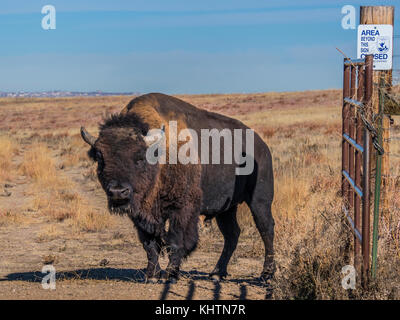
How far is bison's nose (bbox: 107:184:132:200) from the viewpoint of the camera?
6199 mm

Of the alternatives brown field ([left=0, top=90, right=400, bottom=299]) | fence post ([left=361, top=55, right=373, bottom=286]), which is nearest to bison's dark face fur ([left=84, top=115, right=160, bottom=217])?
brown field ([left=0, top=90, right=400, bottom=299])

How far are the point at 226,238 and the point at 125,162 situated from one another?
7.80ft

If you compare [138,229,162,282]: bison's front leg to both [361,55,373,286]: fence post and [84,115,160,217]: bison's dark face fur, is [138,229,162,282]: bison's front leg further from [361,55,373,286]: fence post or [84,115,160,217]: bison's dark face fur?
[361,55,373,286]: fence post

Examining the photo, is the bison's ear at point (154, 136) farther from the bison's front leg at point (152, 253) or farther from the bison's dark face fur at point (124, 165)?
the bison's front leg at point (152, 253)

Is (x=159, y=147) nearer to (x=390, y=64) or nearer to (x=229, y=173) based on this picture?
(x=229, y=173)

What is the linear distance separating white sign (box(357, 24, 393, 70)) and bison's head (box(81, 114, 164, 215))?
8.39ft

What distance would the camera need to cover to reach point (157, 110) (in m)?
7.38

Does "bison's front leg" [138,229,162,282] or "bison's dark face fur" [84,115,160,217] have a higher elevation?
"bison's dark face fur" [84,115,160,217]

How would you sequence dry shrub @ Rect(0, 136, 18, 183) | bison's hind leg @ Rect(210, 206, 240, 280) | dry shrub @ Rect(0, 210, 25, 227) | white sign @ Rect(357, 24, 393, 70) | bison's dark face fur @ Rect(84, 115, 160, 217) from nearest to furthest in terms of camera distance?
bison's dark face fur @ Rect(84, 115, 160, 217) < white sign @ Rect(357, 24, 393, 70) < bison's hind leg @ Rect(210, 206, 240, 280) < dry shrub @ Rect(0, 210, 25, 227) < dry shrub @ Rect(0, 136, 18, 183)

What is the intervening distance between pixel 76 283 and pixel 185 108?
8.41 ft

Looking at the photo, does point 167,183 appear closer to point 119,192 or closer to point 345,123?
point 119,192

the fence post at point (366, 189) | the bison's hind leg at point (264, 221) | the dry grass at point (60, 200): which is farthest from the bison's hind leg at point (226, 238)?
the dry grass at point (60, 200)

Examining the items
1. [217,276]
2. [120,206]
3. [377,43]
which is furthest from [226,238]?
[377,43]
